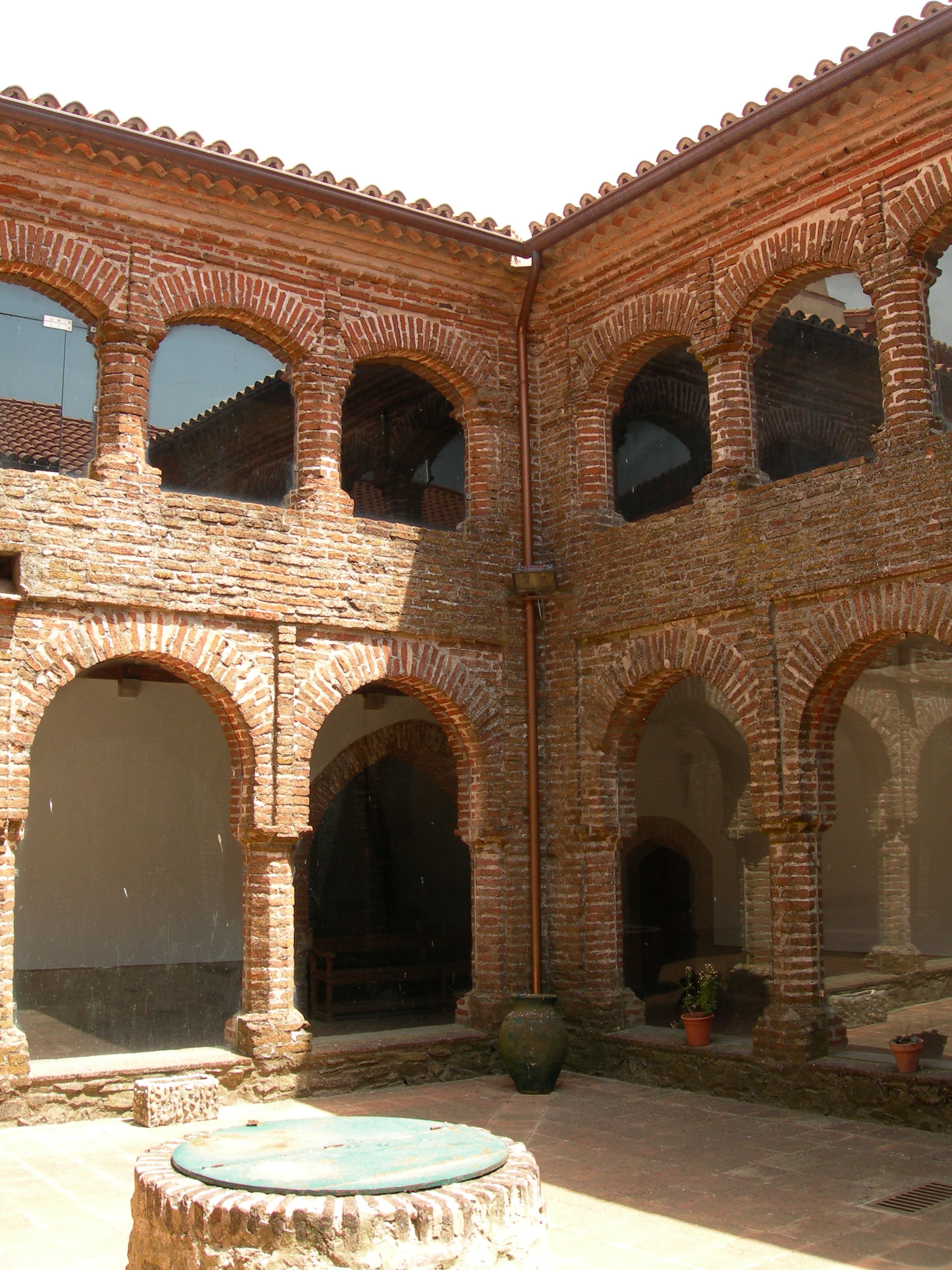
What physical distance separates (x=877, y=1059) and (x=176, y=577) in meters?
6.39

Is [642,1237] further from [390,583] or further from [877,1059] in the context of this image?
[390,583]

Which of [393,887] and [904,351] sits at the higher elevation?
[904,351]

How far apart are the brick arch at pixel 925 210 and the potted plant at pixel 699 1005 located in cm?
590

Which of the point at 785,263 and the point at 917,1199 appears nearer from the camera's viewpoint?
the point at 917,1199

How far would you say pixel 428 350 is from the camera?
11195 mm

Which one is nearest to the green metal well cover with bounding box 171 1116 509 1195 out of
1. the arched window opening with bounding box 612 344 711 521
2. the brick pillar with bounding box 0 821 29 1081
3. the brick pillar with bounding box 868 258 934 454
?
the brick pillar with bounding box 0 821 29 1081

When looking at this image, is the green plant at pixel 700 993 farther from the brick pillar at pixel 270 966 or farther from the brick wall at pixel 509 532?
the brick pillar at pixel 270 966

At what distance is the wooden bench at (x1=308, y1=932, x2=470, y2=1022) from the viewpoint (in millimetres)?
12289

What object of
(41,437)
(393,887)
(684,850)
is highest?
(41,437)

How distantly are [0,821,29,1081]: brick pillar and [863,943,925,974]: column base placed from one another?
9.51 meters

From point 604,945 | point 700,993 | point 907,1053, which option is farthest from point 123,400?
point 907,1053

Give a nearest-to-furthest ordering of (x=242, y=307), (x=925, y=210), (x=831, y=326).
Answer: (x=925, y=210)
(x=242, y=307)
(x=831, y=326)

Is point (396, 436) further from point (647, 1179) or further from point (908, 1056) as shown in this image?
point (647, 1179)

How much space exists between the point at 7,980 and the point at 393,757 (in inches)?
237
